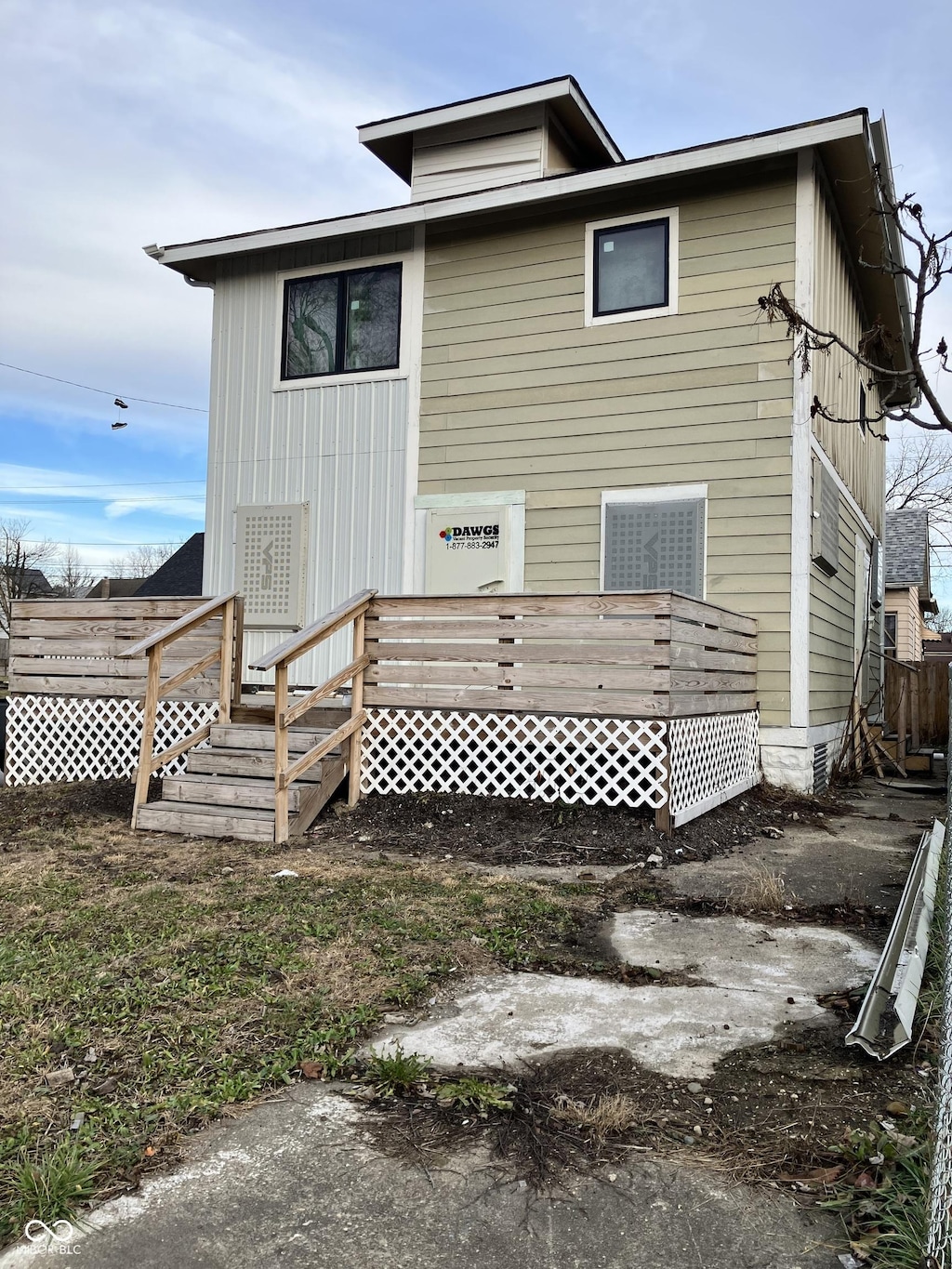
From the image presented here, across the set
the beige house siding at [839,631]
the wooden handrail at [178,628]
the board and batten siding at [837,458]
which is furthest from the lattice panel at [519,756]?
the board and batten siding at [837,458]

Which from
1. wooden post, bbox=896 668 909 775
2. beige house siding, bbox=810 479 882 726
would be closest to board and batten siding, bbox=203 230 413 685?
beige house siding, bbox=810 479 882 726

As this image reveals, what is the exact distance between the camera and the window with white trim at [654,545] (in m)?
8.91

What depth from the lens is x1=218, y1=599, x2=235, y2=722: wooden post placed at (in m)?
8.05

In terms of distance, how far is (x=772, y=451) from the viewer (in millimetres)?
8641

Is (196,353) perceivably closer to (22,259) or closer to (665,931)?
(22,259)

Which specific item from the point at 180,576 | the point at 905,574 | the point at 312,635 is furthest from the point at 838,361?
the point at 180,576

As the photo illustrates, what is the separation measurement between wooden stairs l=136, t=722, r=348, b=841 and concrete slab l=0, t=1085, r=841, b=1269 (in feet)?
14.5

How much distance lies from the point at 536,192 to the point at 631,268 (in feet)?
3.86

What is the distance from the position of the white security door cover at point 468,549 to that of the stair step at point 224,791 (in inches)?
131

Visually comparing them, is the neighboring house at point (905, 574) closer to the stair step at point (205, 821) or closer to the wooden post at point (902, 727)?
the wooden post at point (902, 727)

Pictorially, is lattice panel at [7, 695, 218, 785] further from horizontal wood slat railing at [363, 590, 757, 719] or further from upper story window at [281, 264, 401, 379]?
upper story window at [281, 264, 401, 379]

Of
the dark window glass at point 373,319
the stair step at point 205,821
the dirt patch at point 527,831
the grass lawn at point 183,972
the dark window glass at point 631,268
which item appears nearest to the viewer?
the grass lawn at point 183,972

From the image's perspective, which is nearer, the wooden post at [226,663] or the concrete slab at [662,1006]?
the concrete slab at [662,1006]

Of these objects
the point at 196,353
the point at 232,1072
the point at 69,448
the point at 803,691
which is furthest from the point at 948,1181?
the point at 69,448
